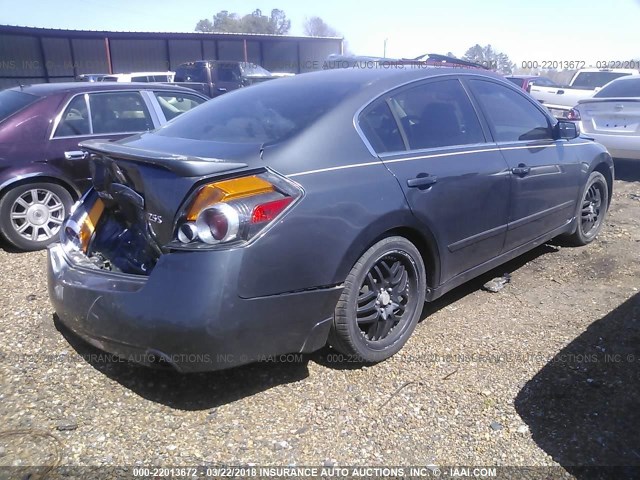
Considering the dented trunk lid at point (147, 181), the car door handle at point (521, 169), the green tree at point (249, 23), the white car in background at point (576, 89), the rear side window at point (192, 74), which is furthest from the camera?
the green tree at point (249, 23)

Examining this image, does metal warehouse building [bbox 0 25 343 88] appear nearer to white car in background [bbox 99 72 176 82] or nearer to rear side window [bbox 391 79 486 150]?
white car in background [bbox 99 72 176 82]

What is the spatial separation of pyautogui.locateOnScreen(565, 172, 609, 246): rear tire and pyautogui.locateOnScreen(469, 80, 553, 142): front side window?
0.90 meters

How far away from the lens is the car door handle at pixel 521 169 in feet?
12.5

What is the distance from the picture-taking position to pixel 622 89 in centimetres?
920

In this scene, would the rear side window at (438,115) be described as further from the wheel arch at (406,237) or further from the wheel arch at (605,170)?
the wheel arch at (605,170)

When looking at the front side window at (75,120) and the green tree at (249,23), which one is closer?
the front side window at (75,120)

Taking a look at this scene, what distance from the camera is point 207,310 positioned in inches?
92.7

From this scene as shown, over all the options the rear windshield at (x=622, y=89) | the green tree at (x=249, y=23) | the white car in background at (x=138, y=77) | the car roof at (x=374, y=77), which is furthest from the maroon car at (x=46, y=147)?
the green tree at (x=249, y=23)

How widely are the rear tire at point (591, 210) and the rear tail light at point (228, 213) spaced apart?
11.2 feet

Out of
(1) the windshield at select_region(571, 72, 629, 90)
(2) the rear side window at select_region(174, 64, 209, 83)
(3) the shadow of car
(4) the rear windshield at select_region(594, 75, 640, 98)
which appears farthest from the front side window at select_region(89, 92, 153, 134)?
(2) the rear side window at select_region(174, 64, 209, 83)

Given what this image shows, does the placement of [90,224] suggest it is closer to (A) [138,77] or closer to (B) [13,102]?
(B) [13,102]

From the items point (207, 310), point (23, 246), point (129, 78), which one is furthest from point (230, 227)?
point (129, 78)

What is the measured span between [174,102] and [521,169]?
153 inches

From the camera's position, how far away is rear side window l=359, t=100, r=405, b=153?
9.91 feet
